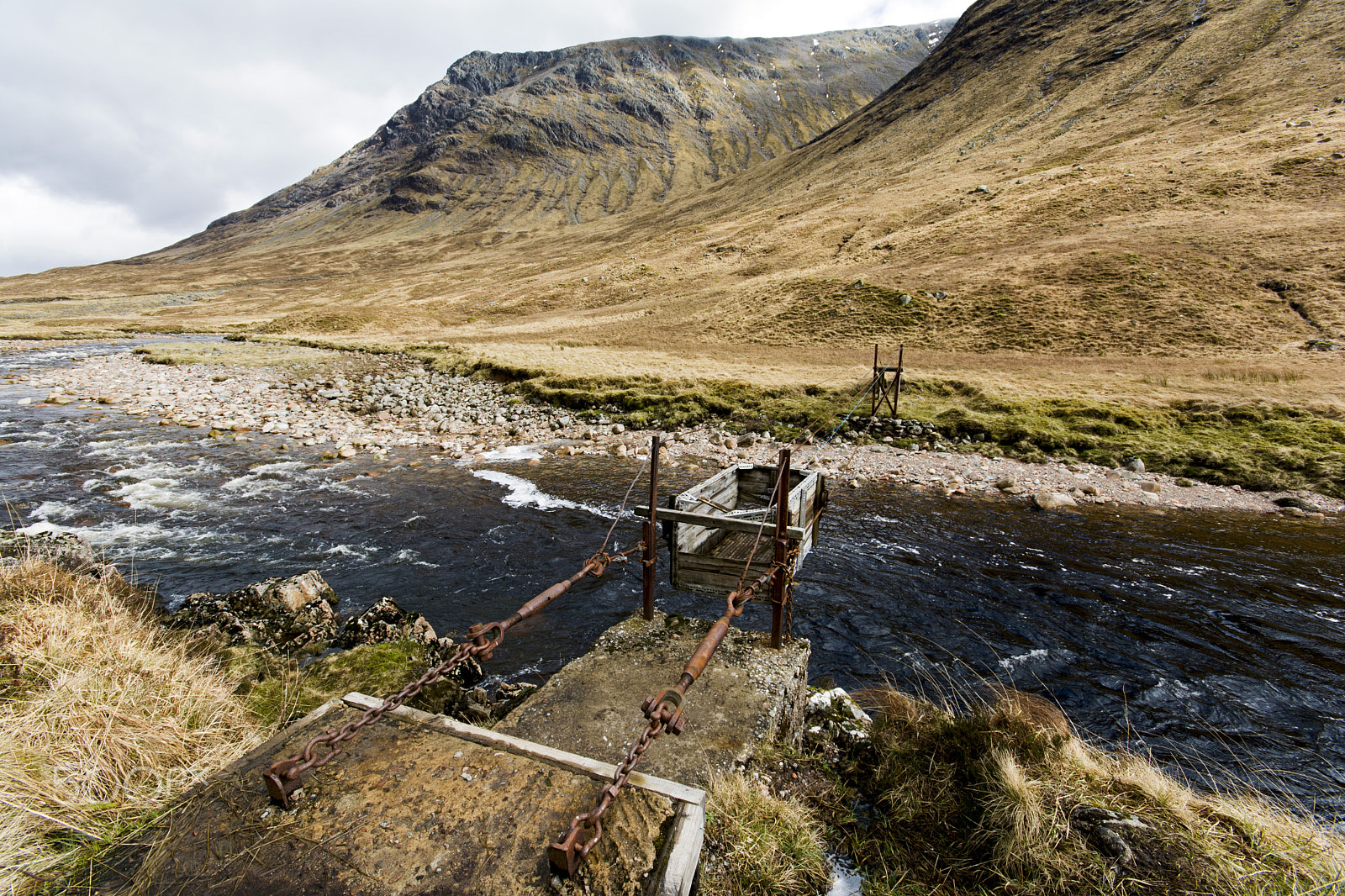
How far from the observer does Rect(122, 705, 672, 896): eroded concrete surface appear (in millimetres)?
3436

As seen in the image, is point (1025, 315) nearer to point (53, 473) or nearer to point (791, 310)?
point (791, 310)

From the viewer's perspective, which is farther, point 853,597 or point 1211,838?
point 853,597

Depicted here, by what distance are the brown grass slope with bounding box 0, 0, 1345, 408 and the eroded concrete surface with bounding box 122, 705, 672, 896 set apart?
2931cm

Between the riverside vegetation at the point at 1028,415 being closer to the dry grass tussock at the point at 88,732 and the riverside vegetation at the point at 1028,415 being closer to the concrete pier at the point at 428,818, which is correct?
the dry grass tussock at the point at 88,732

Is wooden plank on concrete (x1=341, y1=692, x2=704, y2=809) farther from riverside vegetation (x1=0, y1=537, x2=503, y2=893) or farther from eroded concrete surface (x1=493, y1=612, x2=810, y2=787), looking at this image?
riverside vegetation (x1=0, y1=537, x2=503, y2=893)

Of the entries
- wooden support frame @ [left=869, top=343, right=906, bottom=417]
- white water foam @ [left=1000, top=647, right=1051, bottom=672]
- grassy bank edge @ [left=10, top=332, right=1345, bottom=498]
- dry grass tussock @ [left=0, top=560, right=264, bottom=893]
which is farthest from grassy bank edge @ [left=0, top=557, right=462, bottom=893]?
wooden support frame @ [left=869, top=343, right=906, bottom=417]

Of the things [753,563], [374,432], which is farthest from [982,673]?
[374,432]

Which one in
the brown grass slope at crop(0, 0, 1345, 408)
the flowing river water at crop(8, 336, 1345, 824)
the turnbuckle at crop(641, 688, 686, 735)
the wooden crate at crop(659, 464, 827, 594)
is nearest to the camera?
the turnbuckle at crop(641, 688, 686, 735)

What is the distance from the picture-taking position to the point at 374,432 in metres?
23.2

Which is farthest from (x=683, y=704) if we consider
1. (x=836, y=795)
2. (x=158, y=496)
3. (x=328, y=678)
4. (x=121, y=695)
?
(x=158, y=496)

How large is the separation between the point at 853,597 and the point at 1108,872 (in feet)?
22.7

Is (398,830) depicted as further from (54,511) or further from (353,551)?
(54,511)

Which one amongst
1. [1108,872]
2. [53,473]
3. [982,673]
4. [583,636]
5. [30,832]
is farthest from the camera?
[53,473]

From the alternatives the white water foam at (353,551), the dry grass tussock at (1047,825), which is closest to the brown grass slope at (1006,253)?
the white water foam at (353,551)
